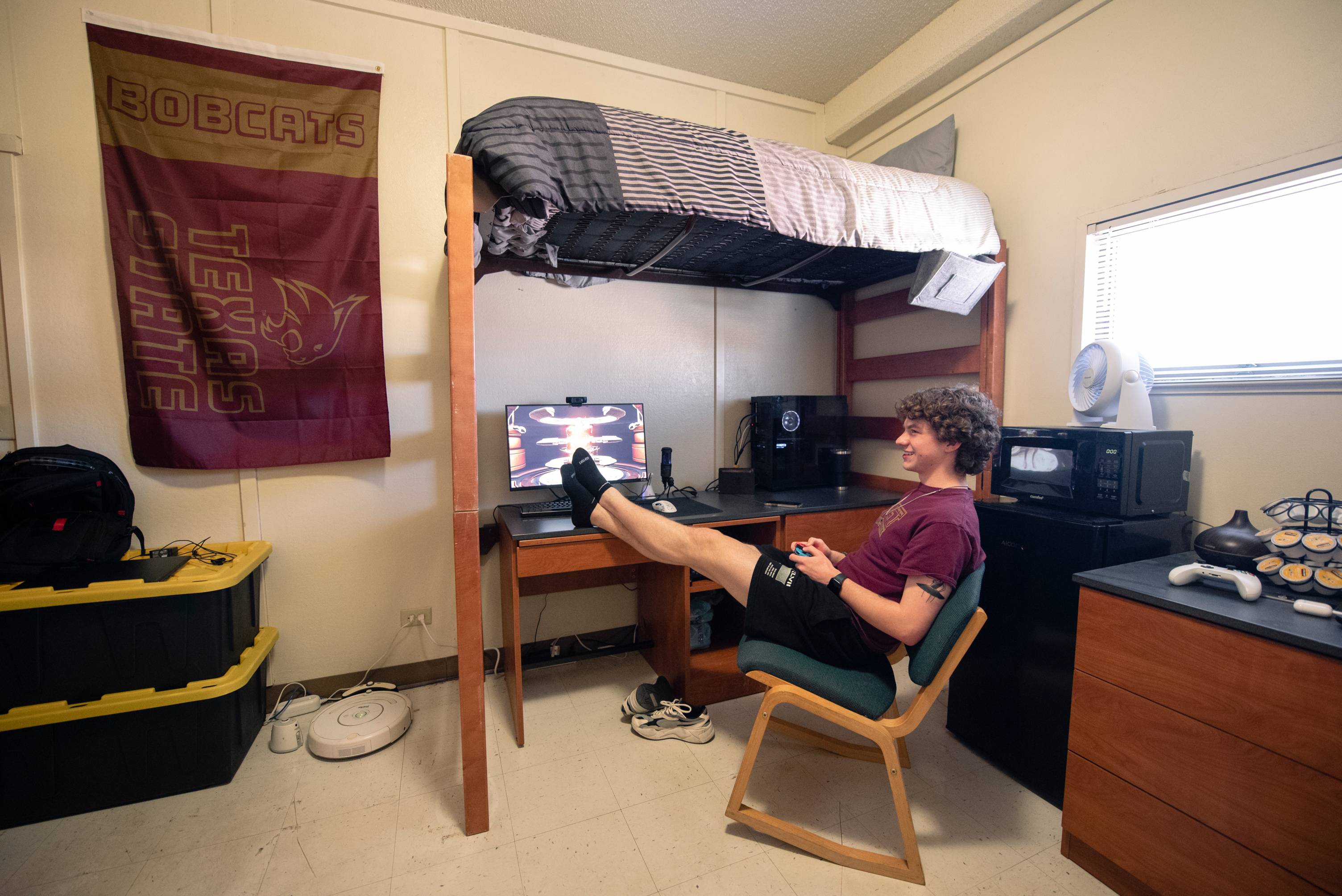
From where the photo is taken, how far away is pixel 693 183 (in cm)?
167

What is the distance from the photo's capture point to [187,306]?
1.96 meters

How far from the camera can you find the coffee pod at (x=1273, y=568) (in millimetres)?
1279

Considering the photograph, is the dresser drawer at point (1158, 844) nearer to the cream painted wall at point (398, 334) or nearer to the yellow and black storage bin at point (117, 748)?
the cream painted wall at point (398, 334)

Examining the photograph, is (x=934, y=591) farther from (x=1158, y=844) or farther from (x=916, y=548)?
(x=1158, y=844)

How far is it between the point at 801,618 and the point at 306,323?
213cm

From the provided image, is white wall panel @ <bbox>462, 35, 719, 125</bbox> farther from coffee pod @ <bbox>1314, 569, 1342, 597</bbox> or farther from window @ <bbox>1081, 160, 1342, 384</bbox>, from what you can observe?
coffee pod @ <bbox>1314, 569, 1342, 597</bbox>

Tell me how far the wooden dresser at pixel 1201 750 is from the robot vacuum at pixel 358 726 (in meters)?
2.19

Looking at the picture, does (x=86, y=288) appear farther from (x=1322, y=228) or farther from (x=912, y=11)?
(x=1322, y=228)

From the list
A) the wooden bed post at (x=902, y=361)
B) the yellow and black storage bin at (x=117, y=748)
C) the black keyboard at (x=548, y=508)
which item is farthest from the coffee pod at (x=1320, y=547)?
the yellow and black storage bin at (x=117, y=748)

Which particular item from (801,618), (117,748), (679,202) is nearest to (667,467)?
(801,618)

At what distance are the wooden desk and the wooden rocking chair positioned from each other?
22.5 inches

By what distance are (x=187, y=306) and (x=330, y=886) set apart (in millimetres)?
1968

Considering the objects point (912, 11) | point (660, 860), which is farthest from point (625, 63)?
point (660, 860)

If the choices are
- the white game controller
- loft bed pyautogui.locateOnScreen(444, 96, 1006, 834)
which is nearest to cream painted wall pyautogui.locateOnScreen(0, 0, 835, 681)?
loft bed pyautogui.locateOnScreen(444, 96, 1006, 834)
